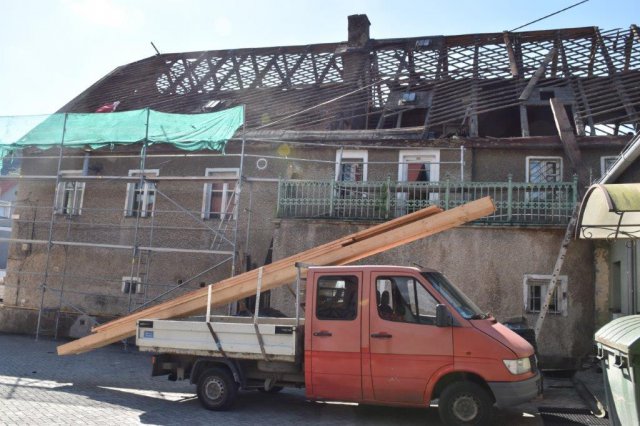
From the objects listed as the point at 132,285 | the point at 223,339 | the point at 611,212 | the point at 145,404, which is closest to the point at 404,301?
the point at 223,339

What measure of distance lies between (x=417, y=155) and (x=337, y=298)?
733cm

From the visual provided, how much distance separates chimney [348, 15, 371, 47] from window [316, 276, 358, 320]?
40.9ft

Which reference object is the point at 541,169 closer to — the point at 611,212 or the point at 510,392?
the point at 611,212

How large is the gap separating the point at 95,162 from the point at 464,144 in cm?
1025

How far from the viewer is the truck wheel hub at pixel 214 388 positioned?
723 centimetres

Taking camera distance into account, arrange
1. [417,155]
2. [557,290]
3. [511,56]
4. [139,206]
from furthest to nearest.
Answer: [511,56], [139,206], [417,155], [557,290]

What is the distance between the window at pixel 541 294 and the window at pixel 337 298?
5.53m

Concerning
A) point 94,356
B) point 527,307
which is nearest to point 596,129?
point 527,307

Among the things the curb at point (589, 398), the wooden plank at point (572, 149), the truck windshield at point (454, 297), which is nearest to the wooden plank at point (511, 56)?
the wooden plank at point (572, 149)

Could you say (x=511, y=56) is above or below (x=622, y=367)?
above

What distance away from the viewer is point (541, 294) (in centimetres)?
1085

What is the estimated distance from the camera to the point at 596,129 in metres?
12.7

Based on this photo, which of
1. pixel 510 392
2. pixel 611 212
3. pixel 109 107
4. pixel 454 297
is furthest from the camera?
pixel 109 107

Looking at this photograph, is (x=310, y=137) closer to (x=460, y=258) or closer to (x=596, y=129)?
(x=460, y=258)
